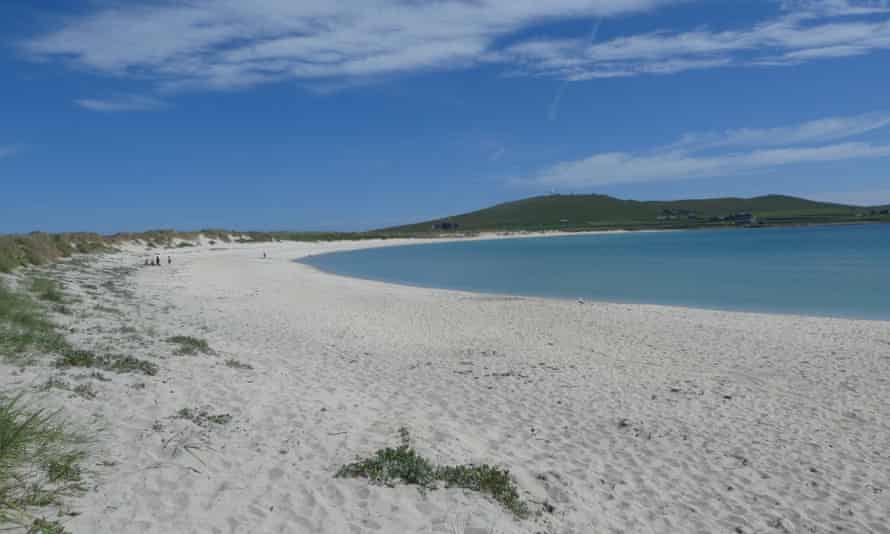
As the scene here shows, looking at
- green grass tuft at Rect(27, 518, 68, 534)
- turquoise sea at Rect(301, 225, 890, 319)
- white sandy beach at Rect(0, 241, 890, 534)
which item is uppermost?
green grass tuft at Rect(27, 518, 68, 534)

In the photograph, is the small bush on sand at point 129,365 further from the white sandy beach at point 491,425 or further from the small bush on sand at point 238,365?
the small bush on sand at point 238,365

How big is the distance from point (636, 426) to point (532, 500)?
320 centimetres

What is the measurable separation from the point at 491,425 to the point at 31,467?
5.32m

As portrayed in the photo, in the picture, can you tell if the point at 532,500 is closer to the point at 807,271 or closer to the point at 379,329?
→ the point at 379,329

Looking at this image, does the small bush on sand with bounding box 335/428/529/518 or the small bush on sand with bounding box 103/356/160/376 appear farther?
the small bush on sand with bounding box 103/356/160/376

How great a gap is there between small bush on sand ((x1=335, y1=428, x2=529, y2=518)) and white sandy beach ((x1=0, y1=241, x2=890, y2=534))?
167 millimetres

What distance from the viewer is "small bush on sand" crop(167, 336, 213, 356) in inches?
412

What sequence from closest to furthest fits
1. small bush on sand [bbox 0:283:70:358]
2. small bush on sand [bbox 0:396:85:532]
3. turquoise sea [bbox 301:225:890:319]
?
small bush on sand [bbox 0:396:85:532]
small bush on sand [bbox 0:283:70:358]
turquoise sea [bbox 301:225:890:319]

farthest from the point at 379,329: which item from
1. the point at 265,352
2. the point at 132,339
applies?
the point at 132,339

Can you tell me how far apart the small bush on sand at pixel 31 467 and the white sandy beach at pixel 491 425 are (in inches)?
8.4

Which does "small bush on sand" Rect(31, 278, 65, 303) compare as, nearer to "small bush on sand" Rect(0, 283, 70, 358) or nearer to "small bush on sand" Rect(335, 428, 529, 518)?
"small bush on sand" Rect(0, 283, 70, 358)

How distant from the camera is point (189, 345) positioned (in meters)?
10.9

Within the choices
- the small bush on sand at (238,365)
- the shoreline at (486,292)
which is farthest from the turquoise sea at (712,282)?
the small bush on sand at (238,365)

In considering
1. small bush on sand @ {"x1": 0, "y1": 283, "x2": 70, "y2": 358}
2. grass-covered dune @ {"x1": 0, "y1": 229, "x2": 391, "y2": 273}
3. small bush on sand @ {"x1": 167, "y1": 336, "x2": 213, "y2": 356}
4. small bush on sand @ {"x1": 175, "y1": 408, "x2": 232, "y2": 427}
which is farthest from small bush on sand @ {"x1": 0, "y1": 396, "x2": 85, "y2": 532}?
grass-covered dune @ {"x1": 0, "y1": 229, "x2": 391, "y2": 273}
